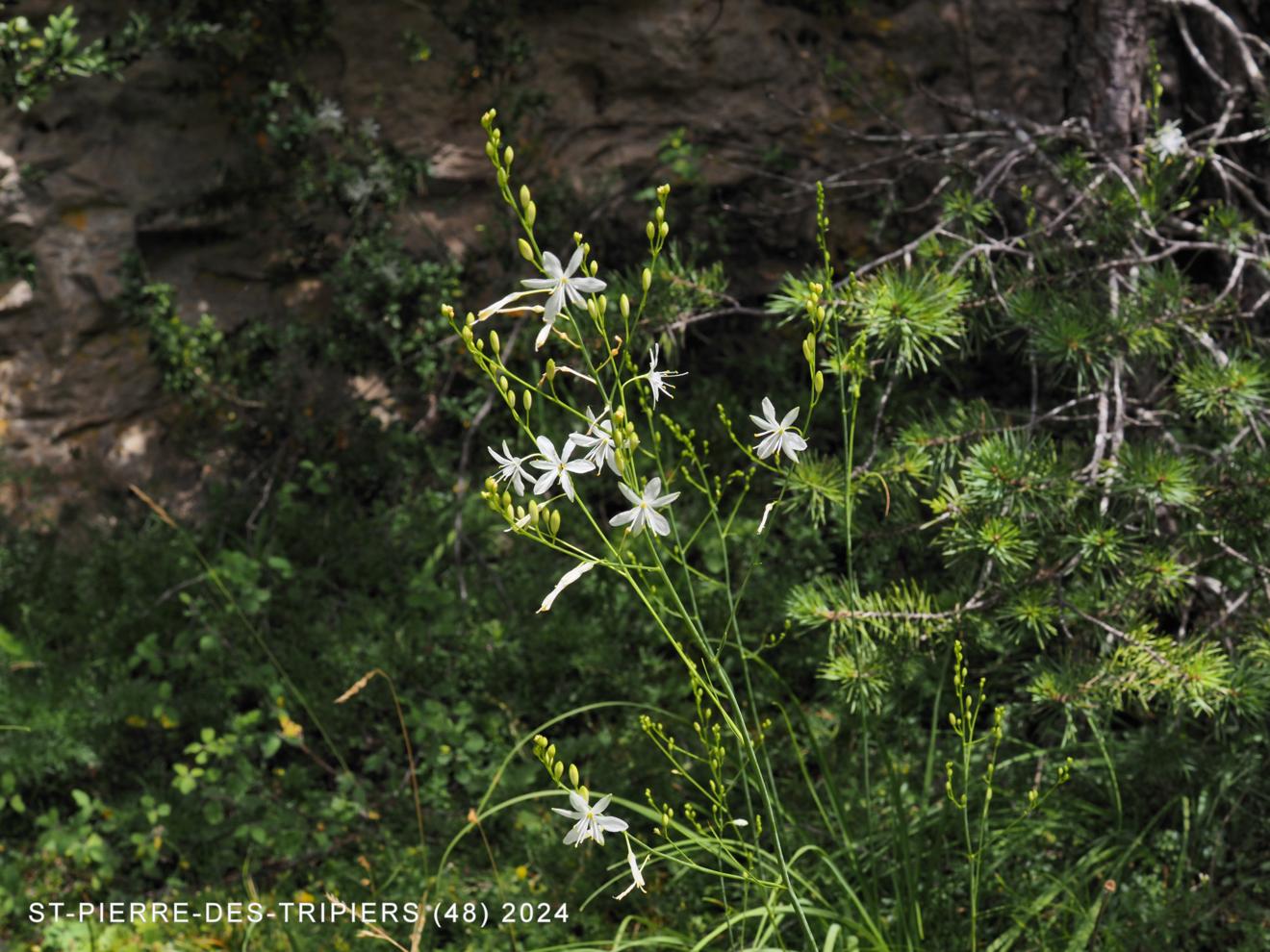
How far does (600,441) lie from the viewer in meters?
1.43

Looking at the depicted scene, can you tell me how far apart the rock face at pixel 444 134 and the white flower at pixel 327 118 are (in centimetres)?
16

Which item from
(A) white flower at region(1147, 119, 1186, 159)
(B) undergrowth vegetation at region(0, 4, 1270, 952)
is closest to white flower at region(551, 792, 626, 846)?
(B) undergrowth vegetation at region(0, 4, 1270, 952)

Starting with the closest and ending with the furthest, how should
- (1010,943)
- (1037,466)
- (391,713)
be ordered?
(1037,466) → (1010,943) → (391,713)

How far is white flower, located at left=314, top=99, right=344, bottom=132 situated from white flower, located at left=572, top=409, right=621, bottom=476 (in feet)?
8.68

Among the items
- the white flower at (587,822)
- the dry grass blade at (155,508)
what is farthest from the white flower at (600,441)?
the dry grass blade at (155,508)

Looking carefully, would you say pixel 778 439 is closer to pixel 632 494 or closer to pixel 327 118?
pixel 632 494

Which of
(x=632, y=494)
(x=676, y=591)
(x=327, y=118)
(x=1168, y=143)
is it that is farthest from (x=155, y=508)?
(x=1168, y=143)

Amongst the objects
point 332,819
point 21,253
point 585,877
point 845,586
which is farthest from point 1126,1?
point 21,253

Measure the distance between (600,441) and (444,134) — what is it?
2.86m

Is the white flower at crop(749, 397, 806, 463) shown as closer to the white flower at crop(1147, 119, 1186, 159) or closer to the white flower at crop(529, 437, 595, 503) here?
the white flower at crop(529, 437, 595, 503)

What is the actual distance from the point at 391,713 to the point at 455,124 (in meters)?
1.92

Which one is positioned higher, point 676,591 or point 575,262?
point 575,262

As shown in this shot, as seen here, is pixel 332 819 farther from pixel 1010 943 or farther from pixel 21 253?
pixel 21 253

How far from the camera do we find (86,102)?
12.6 feet
